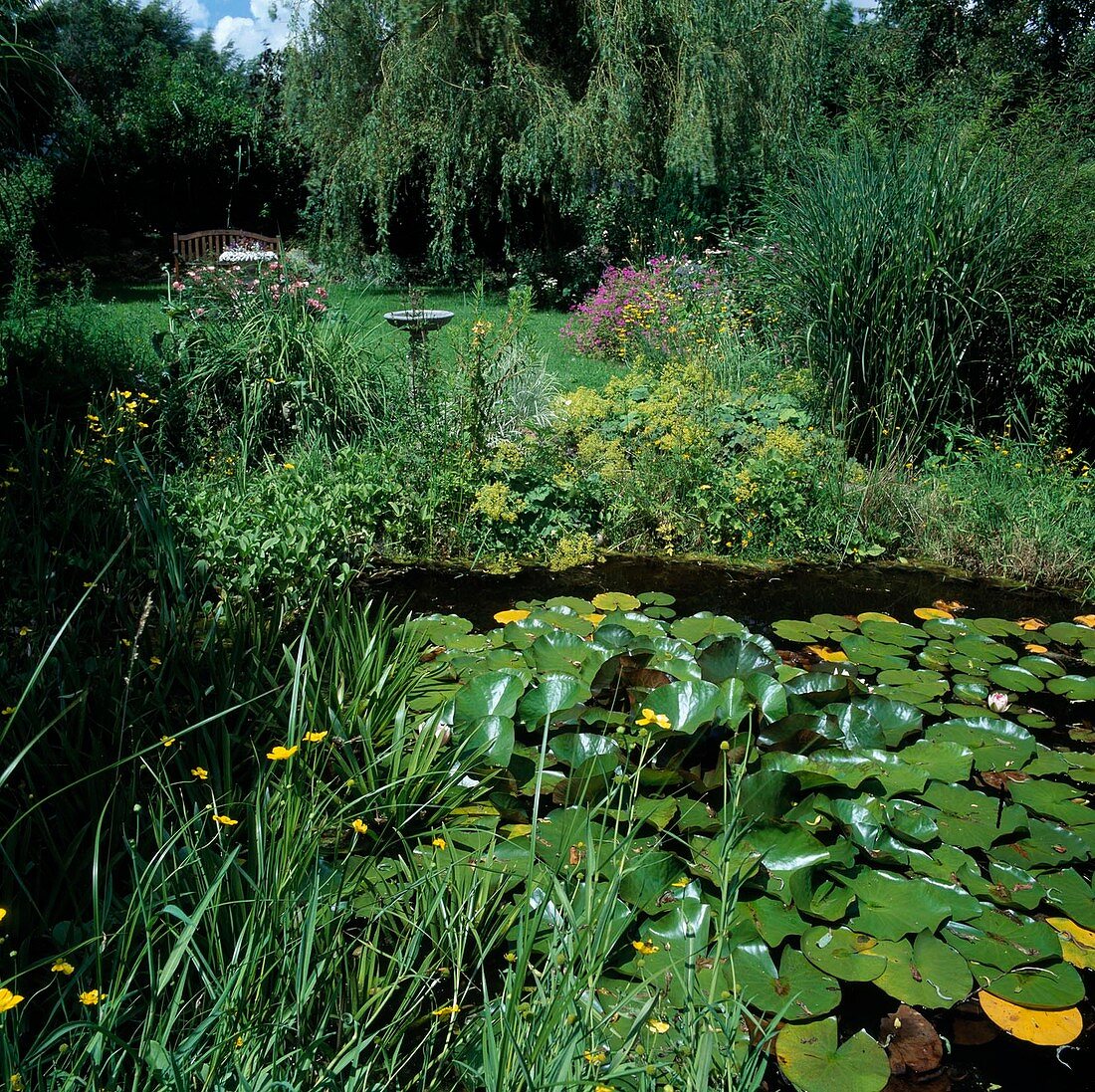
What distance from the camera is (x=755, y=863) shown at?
208cm

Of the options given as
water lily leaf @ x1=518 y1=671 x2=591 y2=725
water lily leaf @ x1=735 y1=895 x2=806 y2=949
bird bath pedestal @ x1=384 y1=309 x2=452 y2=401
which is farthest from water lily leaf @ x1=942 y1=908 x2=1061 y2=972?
bird bath pedestal @ x1=384 y1=309 x2=452 y2=401

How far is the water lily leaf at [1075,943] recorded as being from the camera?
2188mm

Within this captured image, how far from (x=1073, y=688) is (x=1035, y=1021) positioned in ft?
5.69

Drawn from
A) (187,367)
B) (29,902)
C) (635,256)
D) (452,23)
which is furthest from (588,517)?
(452,23)

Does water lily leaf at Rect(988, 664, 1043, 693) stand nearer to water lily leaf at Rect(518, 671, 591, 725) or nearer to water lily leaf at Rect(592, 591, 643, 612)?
water lily leaf at Rect(592, 591, 643, 612)

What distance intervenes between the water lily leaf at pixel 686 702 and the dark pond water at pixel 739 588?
1661mm

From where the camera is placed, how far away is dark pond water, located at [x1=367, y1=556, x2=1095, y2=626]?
14.3ft

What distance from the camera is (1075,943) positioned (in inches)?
88.3

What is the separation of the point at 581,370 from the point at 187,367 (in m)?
4.25

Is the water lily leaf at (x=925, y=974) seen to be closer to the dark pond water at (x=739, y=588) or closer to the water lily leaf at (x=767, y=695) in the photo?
the water lily leaf at (x=767, y=695)

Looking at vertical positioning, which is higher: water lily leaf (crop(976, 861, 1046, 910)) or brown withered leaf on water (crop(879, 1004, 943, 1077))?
water lily leaf (crop(976, 861, 1046, 910))

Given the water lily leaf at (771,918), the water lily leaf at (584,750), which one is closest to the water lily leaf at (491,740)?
the water lily leaf at (584,750)

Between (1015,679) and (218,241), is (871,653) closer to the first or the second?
(1015,679)

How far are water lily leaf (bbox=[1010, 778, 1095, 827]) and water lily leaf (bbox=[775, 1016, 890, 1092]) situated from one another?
1108 mm
